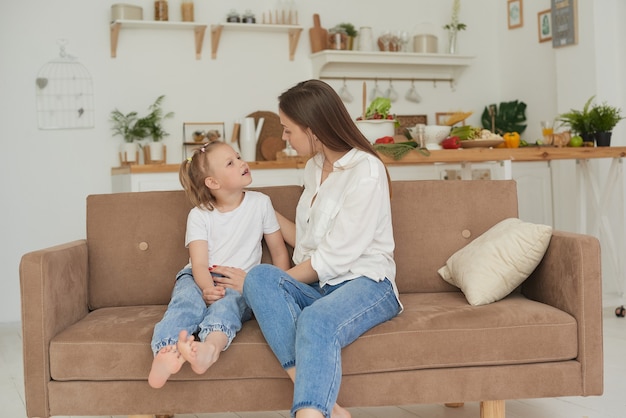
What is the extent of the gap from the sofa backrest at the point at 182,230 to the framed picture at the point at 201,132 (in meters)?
2.63

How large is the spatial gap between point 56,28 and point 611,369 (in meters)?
3.80

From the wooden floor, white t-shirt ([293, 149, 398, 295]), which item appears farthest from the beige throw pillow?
the wooden floor

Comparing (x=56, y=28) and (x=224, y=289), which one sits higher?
(x=56, y=28)

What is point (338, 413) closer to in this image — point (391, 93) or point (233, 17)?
point (233, 17)

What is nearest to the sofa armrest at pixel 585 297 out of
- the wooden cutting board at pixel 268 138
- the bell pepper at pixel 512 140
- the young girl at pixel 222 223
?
the young girl at pixel 222 223

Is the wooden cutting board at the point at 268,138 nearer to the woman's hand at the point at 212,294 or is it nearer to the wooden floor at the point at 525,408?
the wooden floor at the point at 525,408

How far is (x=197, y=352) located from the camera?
6.59 feet

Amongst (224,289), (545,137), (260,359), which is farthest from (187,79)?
(260,359)

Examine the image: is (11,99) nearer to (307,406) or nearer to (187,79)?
(187,79)

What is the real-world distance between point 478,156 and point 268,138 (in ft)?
5.84

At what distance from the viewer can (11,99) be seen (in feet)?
16.5

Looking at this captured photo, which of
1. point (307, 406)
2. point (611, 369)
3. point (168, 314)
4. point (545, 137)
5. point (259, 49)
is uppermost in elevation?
point (259, 49)

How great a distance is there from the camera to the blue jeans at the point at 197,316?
210cm

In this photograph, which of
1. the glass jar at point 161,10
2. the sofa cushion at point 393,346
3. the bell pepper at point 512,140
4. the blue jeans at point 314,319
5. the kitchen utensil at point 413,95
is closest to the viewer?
the blue jeans at point 314,319
